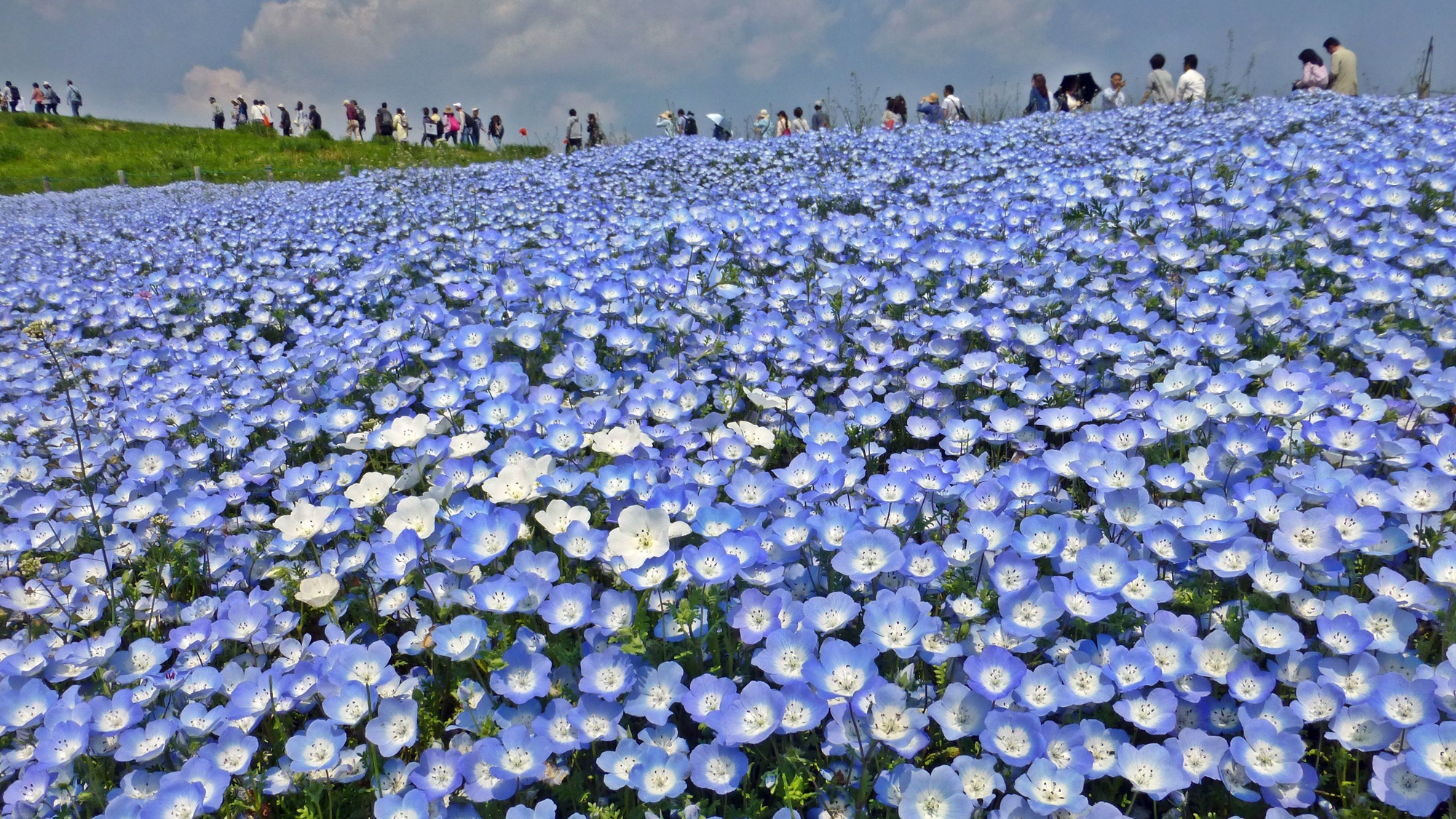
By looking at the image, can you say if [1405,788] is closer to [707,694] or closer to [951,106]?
[707,694]

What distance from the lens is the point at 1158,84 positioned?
39.3ft

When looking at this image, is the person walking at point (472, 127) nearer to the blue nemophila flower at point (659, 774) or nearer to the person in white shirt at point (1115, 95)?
the person in white shirt at point (1115, 95)

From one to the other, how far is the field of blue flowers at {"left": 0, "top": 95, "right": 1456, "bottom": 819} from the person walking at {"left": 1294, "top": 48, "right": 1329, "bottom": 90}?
29.2ft

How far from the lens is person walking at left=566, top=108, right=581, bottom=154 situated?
16609 millimetres

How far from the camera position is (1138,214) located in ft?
15.5

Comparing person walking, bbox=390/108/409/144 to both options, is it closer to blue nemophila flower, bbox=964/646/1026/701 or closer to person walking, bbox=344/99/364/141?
person walking, bbox=344/99/364/141

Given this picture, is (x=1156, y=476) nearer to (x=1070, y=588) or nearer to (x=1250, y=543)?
(x=1250, y=543)

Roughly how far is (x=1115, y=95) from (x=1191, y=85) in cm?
154

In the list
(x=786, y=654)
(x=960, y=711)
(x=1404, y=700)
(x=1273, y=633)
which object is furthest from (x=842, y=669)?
(x=1404, y=700)

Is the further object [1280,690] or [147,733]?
[147,733]

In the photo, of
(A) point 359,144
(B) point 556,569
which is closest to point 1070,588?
(B) point 556,569

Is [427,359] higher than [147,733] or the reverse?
higher

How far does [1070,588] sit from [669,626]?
958 millimetres

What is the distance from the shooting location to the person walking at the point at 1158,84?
11.9 m
